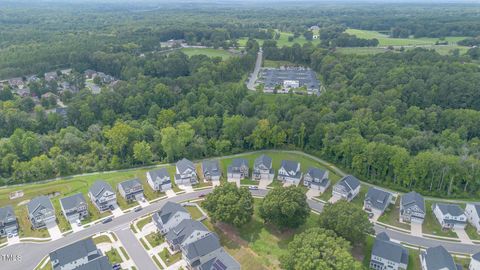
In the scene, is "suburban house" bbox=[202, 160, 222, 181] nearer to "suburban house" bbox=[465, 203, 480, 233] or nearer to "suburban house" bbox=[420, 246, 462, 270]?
"suburban house" bbox=[420, 246, 462, 270]

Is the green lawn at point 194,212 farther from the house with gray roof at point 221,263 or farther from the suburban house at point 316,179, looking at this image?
the suburban house at point 316,179

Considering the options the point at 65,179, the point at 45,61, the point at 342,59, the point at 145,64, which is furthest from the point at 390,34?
the point at 65,179

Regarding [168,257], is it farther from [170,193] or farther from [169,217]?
[170,193]

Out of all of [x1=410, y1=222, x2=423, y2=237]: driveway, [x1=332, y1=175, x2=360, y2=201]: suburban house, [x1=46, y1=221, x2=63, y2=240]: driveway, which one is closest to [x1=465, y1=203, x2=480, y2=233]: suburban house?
[x1=410, y1=222, x2=423, y2=237]: driveway

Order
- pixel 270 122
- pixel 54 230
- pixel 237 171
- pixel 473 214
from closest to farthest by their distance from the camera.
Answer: pixel 54 230
pixel 473 214
pixel 237 171
pixel 270 122

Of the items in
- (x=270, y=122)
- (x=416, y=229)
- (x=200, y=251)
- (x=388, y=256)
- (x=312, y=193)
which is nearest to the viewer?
(x=388, y=256)

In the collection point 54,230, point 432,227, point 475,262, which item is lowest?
point 432,227

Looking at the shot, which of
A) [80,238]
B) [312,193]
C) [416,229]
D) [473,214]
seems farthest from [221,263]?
[473,214]
